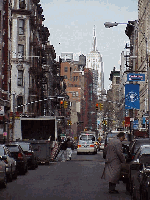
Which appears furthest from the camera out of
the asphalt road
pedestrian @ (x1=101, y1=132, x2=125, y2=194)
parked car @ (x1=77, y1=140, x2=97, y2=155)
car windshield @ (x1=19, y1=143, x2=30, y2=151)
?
parked car @ (x1=77, y1=140, x2=97, y2=155)

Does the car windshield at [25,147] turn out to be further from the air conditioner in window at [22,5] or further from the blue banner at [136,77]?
the air conditioner in window at [22,5]

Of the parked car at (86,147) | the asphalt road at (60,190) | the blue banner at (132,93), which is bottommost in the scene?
the asphalt road at (60,190)

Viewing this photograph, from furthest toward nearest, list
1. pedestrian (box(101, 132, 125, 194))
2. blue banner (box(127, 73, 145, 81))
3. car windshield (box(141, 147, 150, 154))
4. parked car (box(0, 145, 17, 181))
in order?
blue banner (box(127, 73, 145, 81))
parked car (box(0, 145, 17, 181))
pedestrian (box(101, 132, 125, 194))
car windshield (box(141, 147, 150, 154))

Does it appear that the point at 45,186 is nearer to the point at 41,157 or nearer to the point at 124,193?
the point at 124,193

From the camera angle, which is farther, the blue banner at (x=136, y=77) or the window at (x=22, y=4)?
the window at (x=22, y=4)

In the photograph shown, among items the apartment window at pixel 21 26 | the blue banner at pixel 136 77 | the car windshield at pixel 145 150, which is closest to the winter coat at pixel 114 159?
the car windshield at pixel 145 150

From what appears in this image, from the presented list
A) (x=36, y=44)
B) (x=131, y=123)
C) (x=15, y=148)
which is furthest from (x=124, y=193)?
(x=36, y=44)

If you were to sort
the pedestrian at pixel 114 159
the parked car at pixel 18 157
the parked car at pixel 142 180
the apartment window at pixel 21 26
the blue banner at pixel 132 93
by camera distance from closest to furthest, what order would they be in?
the parked car at pixel 142 180
the pedestrian at pixel 114 159
the parked car at pixel 18 157
the blue banner at pixel 132 93
the apartment window at pixel 21 26

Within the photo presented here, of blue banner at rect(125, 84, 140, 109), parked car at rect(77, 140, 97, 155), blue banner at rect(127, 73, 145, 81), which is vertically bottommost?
parked car at rect(77, 140, 97, 155)

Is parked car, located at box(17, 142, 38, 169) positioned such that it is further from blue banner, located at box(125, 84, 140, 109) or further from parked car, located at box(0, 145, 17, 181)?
blue banner, located at box(125, 84, 140, 109)

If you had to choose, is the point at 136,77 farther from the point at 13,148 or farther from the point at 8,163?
the point at 8,163

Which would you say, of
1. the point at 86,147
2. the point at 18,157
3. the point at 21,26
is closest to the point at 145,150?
the point at 18,157

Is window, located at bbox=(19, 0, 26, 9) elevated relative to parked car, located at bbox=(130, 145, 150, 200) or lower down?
elevated

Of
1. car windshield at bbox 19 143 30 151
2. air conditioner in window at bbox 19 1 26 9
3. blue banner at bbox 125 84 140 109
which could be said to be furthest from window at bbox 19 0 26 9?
car windshield at bbox 19 143 30 151
